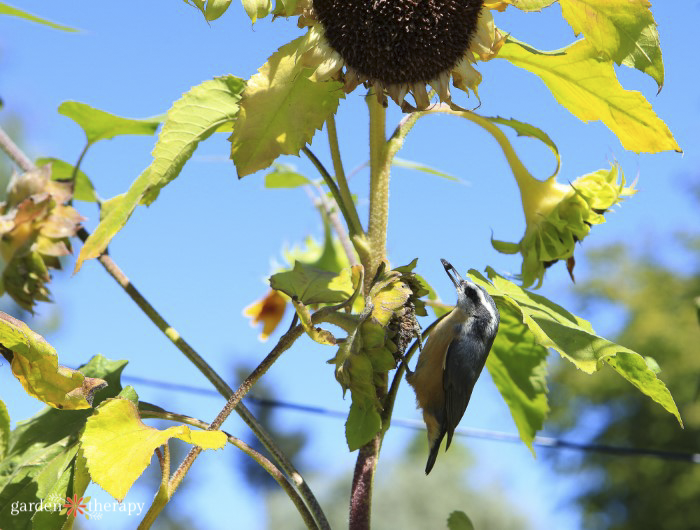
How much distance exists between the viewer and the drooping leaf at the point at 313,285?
1.65 feet

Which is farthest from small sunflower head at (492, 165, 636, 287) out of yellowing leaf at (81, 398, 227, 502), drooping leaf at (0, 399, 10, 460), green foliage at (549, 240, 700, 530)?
green foliage at (549, 240, 700, 530)

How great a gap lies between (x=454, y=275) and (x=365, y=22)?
1.17ft

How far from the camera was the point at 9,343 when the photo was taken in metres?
0.44

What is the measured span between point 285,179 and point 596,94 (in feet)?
1.26

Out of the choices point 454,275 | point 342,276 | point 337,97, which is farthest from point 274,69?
point 454,275

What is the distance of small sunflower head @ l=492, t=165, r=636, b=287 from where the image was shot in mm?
542

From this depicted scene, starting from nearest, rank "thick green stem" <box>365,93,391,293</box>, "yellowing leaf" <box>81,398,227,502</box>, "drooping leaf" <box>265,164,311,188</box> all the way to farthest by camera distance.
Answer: "yellowing leaf" <box>81,398,227,502</box>, "thick green stem" <box>365,93,391,293</box>, "drooping leaf" <box>265,164,311,188</box>

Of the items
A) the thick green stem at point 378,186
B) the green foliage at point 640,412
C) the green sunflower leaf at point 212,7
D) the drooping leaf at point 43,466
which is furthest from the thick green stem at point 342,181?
the green foliage at point 640,412

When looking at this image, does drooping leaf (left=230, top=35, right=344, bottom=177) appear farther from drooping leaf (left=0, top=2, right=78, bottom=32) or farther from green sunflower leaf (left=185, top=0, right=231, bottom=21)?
drooping leaf (left=0, top=2, right=78, bottom=32)

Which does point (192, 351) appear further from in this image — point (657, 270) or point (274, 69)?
point (657, 270)

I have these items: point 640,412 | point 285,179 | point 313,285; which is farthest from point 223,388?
point 640,412

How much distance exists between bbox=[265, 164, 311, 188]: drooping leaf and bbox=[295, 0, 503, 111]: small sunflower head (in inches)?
13.8

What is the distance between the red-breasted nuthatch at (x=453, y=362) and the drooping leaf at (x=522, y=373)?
0.04 m

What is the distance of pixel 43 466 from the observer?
52 centimetres
